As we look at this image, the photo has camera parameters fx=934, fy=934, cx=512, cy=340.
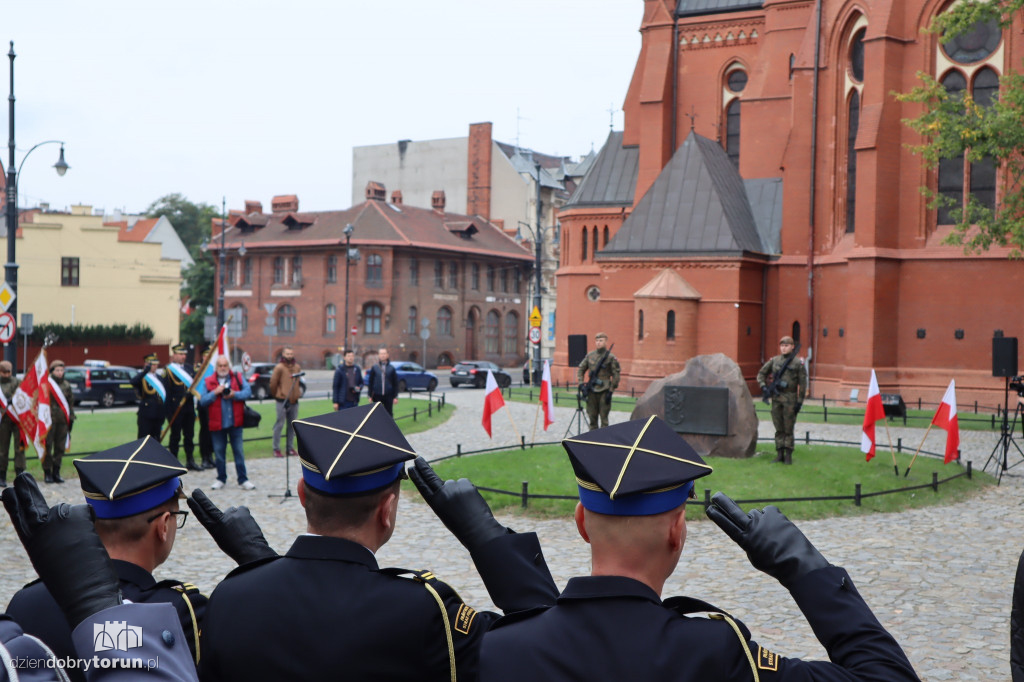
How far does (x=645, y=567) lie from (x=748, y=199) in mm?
34840

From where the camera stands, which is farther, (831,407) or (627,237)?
(627,237)

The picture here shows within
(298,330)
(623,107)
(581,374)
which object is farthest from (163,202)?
(581,374)

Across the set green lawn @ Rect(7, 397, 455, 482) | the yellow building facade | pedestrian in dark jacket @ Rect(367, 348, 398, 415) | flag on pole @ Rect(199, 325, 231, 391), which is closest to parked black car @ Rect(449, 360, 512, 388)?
green lawn @ Rect(7, 397, 455, 482)

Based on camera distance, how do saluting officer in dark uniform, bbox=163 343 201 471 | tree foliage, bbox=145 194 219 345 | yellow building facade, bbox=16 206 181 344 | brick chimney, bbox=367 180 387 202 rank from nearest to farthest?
saluting officer in dark uniform, bbox=163 343 201 471
yellow building facade, bbox=16 206 181 344
brick chimney, bbox=367 180 387 202
tree foliage, bbox=145 194 219 345

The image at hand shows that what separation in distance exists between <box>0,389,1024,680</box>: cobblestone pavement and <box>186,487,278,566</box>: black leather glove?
4.83 m

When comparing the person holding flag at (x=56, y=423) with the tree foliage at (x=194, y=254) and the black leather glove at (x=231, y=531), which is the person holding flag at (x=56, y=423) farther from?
the tree foliage at (x=194, y=254)

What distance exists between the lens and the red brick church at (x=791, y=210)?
28938mm

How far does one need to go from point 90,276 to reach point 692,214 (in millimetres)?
33280

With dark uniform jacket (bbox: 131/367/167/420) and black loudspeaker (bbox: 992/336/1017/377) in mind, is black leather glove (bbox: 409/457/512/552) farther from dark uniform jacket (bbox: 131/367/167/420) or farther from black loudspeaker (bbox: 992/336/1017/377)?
black loudspeaker (bbox: 992/336/1017/377)

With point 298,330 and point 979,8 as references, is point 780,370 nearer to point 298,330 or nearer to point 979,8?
point 979,8

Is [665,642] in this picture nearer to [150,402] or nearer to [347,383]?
[150,402]

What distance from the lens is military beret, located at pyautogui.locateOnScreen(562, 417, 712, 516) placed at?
7.77 feet

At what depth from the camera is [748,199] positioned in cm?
3556

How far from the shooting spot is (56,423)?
14.6m
